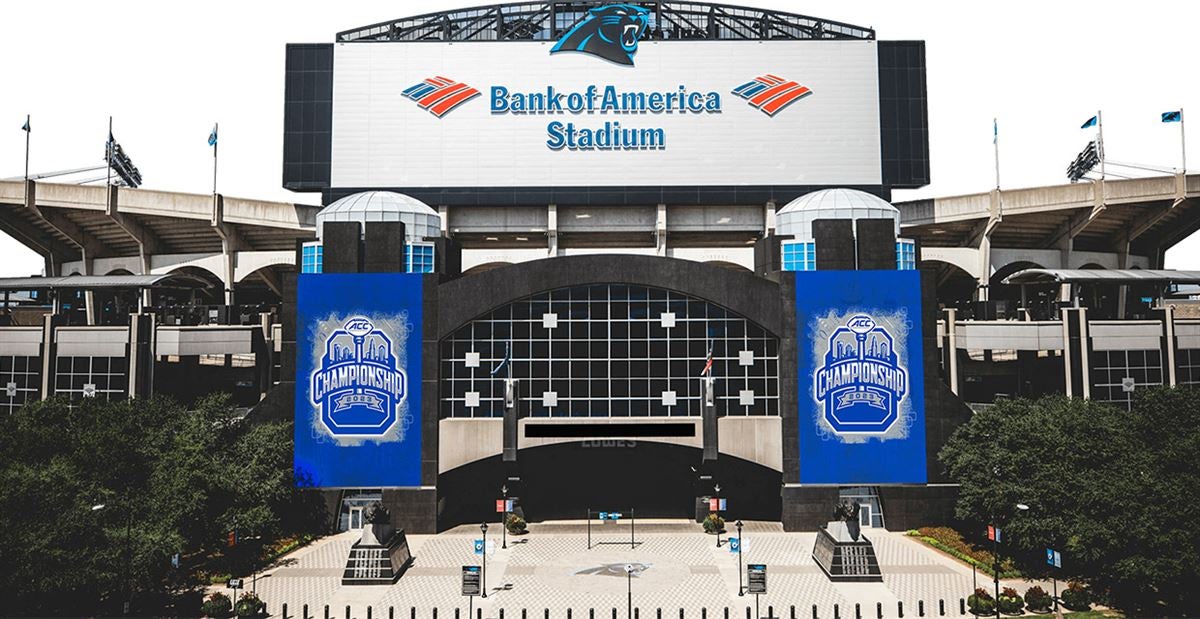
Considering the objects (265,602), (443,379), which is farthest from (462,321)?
(265,602)

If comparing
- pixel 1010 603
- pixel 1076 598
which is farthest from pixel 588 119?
pixel 1076 598

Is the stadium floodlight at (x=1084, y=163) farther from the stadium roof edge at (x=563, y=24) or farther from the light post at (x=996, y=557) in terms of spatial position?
the light post at (x=996, y=557)

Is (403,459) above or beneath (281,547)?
above

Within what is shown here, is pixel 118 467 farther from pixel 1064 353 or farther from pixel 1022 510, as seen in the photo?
pixel 1064 353

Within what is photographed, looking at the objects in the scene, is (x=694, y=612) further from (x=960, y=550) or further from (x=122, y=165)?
(x=122, y=165)

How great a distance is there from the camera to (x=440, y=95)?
84812mm

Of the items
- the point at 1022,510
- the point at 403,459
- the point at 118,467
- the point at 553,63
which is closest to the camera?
the point at 118,467

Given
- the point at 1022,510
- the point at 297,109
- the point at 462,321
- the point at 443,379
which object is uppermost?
the point at 297,109

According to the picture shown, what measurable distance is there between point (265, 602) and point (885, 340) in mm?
39305

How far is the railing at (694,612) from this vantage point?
131ft

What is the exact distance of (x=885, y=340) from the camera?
56.9m

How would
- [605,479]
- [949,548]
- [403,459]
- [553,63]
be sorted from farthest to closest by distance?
[553,63], [605,479], [403,459], [949,548]

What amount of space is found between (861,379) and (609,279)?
17452mm

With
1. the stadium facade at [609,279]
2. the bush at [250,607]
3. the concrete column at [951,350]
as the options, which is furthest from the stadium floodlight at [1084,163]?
the bush at [250,607]
